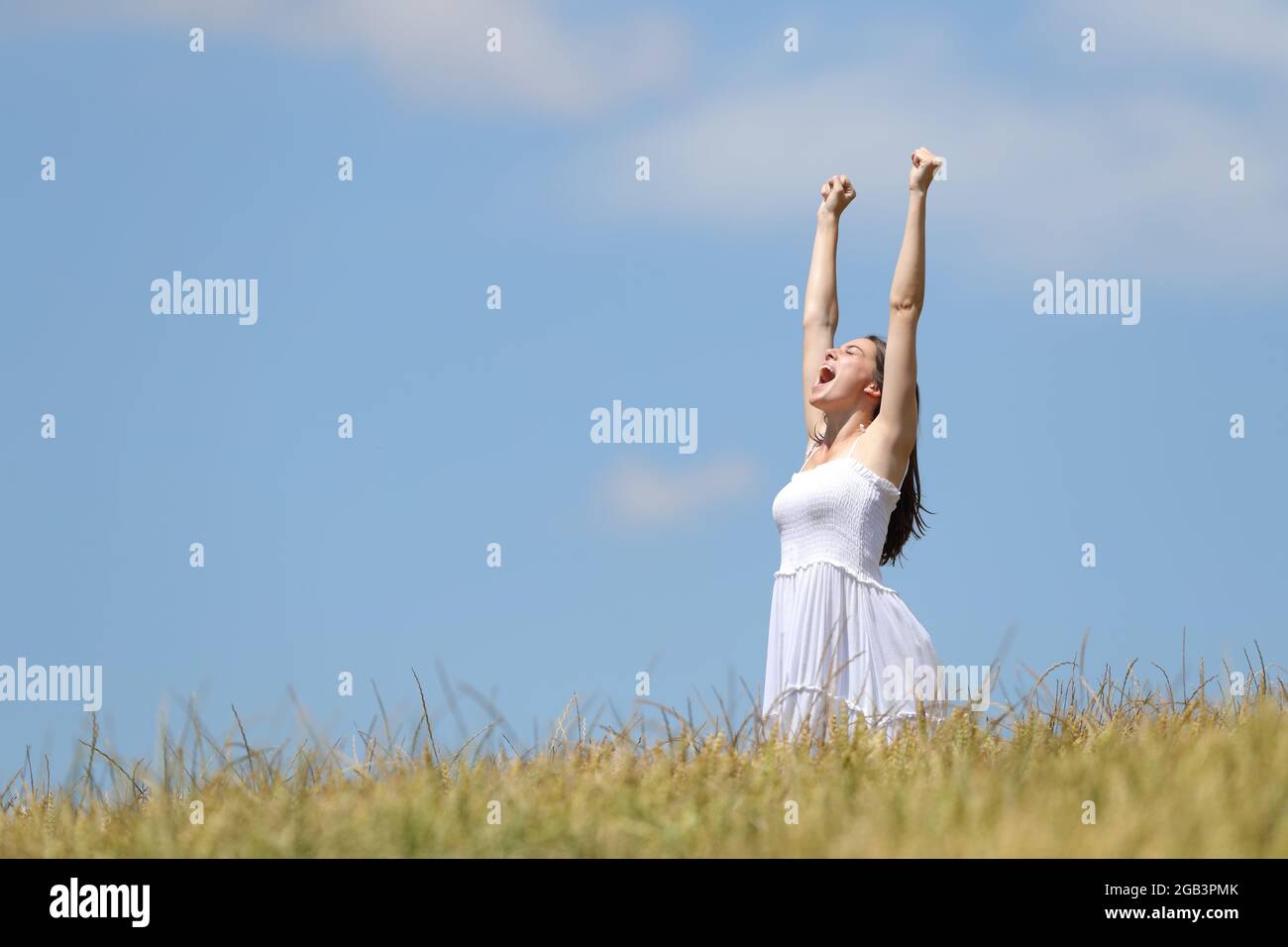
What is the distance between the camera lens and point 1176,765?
449 centimetres

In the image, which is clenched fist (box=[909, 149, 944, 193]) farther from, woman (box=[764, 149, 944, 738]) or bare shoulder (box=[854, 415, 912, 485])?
bare shoulder (box=[854, 415, 912, 485])

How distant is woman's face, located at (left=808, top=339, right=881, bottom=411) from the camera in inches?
264

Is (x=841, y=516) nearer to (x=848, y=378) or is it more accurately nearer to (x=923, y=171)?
(x=848, y=378)

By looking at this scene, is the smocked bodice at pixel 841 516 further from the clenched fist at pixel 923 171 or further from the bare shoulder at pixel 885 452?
the clenched fist at pixel 923 171

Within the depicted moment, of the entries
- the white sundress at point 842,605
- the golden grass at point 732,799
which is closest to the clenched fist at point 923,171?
the white sundress at point 842,605

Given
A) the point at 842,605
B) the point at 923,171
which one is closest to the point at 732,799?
the point at 842,605

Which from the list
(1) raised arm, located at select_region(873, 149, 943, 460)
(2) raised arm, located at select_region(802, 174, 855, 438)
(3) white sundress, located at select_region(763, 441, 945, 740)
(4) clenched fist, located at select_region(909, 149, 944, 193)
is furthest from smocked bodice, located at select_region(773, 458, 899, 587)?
(4) clenched fist, located at select_region(909, 149, 944, 193)

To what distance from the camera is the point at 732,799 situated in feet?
13.8

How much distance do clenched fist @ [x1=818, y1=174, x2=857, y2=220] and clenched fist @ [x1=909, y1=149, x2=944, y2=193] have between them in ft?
3.56

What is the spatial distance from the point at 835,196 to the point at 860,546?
215 centimetres

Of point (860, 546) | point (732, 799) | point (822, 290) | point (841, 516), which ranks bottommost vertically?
point (732, 799)

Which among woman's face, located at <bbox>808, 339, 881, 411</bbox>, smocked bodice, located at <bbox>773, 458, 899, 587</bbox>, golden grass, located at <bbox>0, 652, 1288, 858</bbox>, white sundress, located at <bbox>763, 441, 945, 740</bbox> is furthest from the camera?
woman's face, located at <bbox>808, 339, 881, 411</bbox>

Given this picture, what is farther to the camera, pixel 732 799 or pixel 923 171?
pixel 923 171
